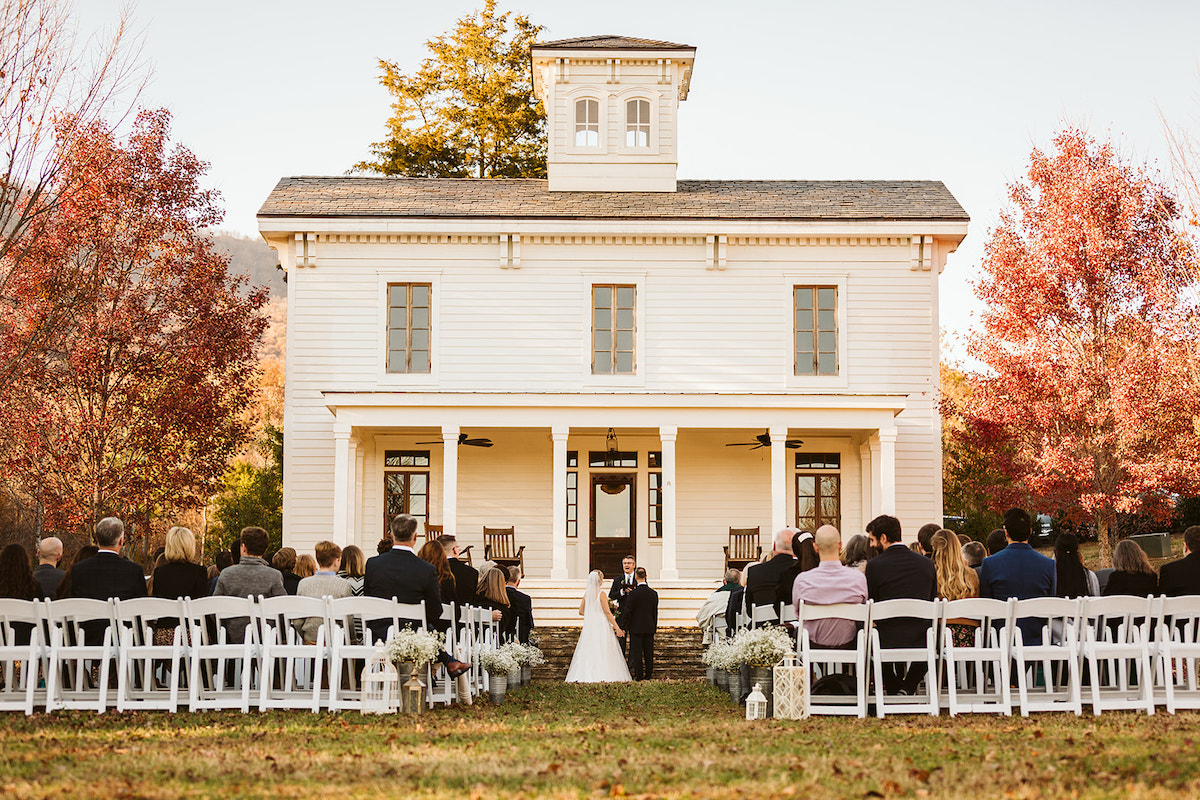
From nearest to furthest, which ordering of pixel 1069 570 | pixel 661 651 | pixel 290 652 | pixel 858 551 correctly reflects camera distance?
pixel 290 652 → pixel 1069 570 → pixel 858 551 → pixel 661 651

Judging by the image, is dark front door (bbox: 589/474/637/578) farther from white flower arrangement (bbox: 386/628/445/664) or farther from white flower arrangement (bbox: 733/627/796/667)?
white flower arrangement (bbox: 386/628/445/664)

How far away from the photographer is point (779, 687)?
8.95 m

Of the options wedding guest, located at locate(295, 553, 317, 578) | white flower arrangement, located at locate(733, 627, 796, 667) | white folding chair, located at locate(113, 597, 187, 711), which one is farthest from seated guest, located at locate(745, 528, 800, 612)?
white folding chair, located at locate(113, 597, 187, 711)

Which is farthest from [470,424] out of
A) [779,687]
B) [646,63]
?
[779,687]

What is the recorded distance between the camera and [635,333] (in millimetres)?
21422

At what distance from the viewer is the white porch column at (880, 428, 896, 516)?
1952cm

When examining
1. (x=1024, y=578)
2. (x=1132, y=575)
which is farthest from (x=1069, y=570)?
(x=1024, y=578)

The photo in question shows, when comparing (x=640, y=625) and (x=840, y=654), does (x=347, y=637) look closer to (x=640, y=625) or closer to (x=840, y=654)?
(x=840, y=654)

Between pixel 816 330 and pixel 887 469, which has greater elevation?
pixel 816 330

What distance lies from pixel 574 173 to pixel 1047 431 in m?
9.76

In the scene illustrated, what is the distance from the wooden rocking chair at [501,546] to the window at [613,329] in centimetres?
318

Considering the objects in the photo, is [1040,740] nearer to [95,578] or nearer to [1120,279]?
[95,578]

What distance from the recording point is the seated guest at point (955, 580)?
375 inches

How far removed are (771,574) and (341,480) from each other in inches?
403
